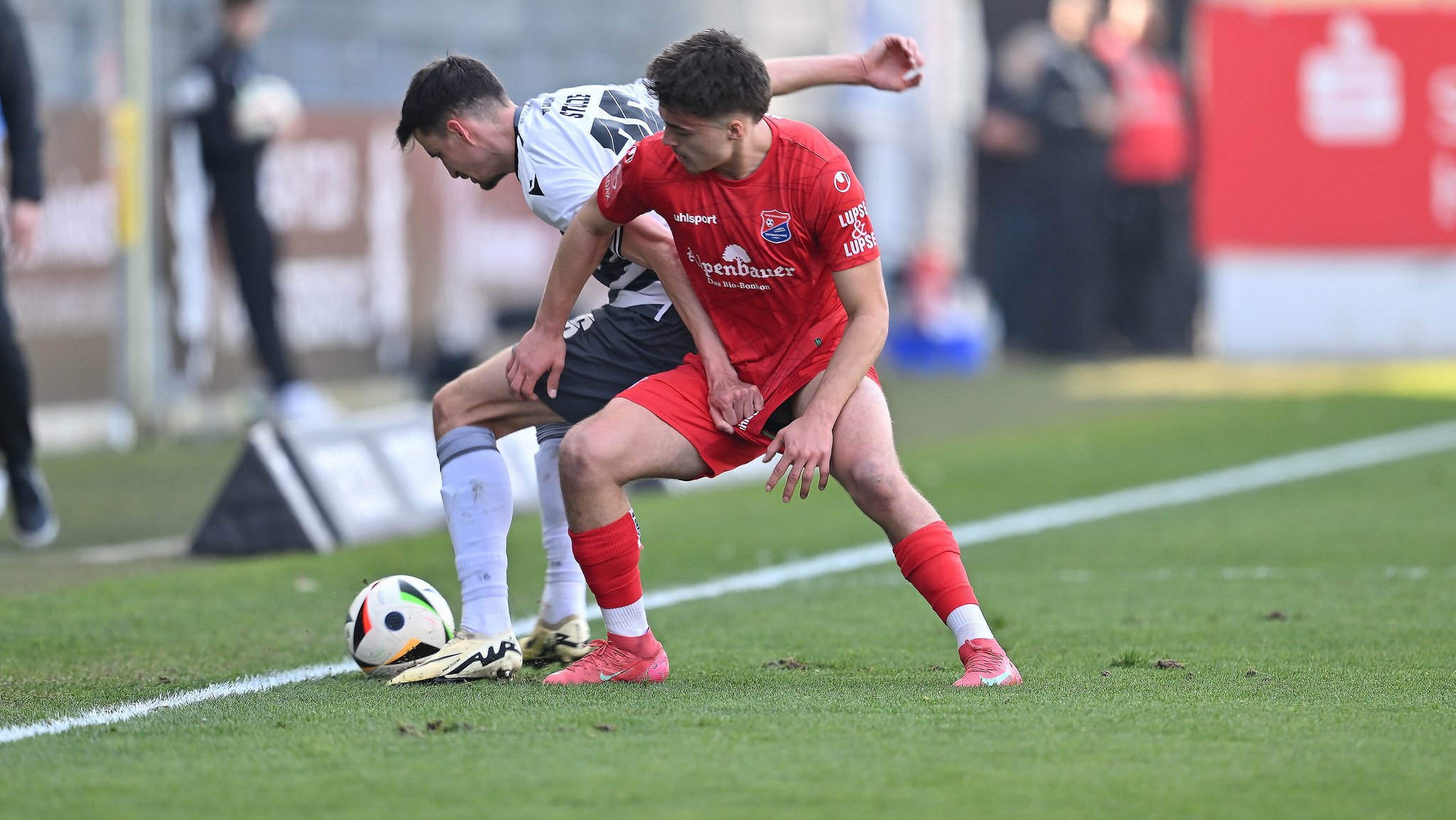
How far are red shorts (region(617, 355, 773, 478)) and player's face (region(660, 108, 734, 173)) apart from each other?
0.60 meters

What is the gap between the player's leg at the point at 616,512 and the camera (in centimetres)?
480

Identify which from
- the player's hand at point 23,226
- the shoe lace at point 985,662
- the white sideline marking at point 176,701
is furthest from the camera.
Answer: the player's hand at point 23,226

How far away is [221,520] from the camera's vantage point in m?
7.76

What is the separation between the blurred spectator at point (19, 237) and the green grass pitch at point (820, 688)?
27 centimetres

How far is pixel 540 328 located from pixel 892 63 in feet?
4.06

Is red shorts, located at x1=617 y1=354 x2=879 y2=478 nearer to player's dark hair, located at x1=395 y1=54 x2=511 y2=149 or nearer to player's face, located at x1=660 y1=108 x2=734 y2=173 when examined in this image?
player's face, located at x1=660 y1=108 x2=734 y2=173

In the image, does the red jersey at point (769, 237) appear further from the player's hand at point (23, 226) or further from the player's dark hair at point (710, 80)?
the player's hand at point (23, 226)

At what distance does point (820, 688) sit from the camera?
4.77 m

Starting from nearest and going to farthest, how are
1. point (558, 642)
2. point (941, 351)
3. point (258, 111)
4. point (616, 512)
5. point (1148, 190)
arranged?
point (616, 512), point (558, 642), point (258, 111), point (941, 351), point (1148, 190)

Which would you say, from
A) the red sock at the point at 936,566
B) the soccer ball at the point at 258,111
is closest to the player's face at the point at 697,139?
the red sock at the point at 936,566

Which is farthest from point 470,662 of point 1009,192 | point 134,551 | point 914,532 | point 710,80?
point 1009,192

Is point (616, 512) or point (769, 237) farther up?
point (769, 237)

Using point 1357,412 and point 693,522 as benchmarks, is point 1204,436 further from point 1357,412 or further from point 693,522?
point 693,522

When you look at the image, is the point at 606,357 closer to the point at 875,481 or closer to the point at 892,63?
the point at 875,481
